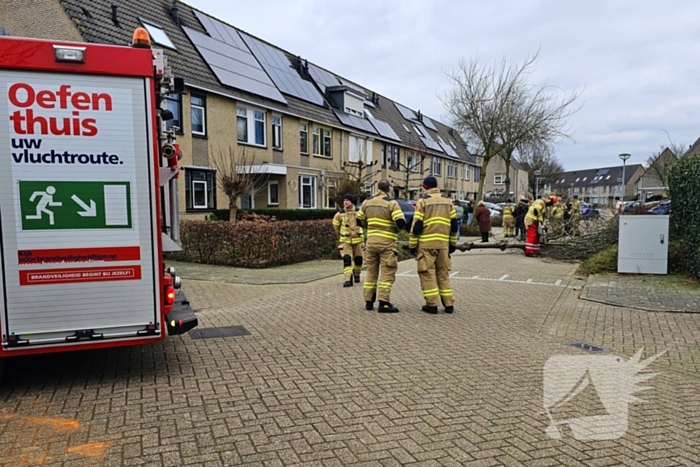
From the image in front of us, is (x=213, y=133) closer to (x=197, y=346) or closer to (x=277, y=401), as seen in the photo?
(x=197, y=346)

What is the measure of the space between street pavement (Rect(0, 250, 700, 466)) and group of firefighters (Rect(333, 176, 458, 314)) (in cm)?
33

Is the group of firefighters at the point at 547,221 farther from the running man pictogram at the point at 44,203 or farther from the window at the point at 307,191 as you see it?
the window at the point at 307,191

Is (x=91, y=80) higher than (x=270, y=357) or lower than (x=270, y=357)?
higher

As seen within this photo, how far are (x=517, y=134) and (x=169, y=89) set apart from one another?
21912 mm

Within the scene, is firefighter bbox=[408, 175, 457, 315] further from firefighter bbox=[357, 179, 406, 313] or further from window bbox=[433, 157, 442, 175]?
window bbox=[433, 157, 442, 175]

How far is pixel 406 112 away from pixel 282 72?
64.7 ft

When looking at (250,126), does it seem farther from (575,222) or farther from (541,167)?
(541,167)

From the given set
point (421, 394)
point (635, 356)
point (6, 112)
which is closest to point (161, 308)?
→ point (6, 112)

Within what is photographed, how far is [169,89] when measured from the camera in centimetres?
486

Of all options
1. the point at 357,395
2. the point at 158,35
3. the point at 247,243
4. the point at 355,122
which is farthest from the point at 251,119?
the point at 357,395

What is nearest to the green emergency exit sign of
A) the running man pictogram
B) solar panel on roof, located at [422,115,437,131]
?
the running man pictogram

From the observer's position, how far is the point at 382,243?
7109mm

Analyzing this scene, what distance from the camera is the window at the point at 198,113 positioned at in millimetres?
17969

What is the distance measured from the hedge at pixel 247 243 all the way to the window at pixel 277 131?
1039cm
